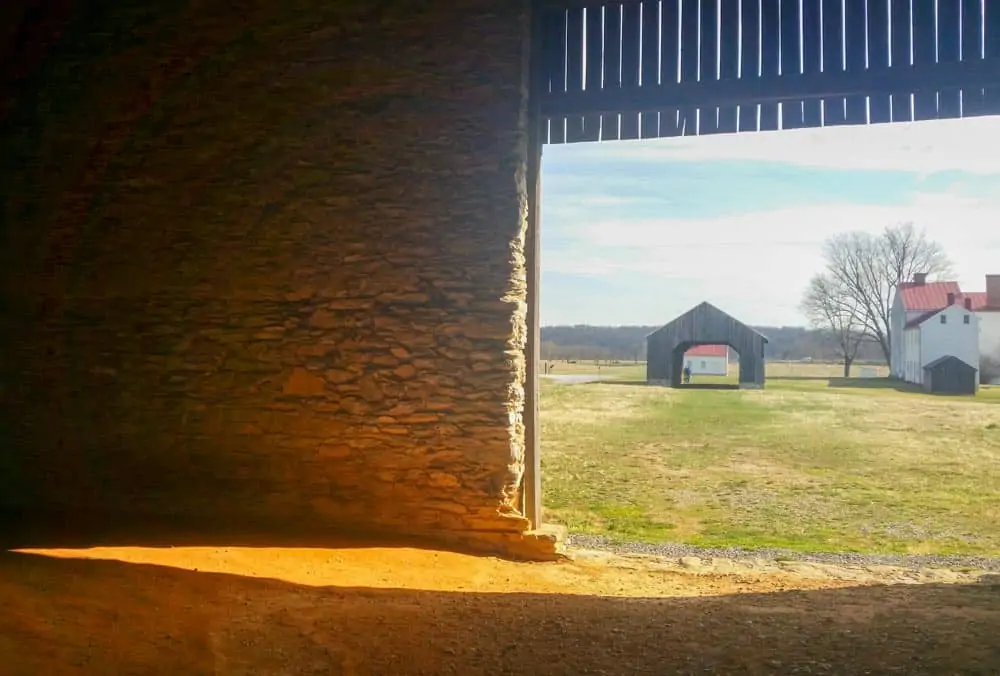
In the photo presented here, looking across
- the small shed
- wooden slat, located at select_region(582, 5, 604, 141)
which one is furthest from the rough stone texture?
the small shed

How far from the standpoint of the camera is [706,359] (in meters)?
10.2

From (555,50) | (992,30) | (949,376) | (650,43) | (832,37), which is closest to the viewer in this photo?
(992,30)

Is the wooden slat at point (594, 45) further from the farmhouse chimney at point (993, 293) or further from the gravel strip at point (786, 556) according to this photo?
the farmhouse chimney at point (993, 293)

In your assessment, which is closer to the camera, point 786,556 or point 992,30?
point 992,30

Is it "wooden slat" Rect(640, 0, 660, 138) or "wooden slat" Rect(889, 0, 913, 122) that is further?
"wooden slat" Rect(640, 0, 660, 138)

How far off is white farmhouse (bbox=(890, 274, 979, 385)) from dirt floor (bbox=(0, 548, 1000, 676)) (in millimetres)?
2426

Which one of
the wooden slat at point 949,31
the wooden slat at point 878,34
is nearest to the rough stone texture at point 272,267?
the wooden slat at point 878,34

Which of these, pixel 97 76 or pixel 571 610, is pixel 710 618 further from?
pixel 97 76

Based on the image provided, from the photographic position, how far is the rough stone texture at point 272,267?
5.86 m

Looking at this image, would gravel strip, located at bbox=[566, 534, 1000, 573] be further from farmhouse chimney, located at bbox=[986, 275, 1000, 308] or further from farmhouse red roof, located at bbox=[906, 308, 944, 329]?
farmhouse chimney, located at bbox=[986, 275, 1000, 308]

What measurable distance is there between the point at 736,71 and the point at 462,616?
14.6 feet

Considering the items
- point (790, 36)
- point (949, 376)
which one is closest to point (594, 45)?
point (790, 36)

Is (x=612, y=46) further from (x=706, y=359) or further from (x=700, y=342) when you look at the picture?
(x=706, y=359)

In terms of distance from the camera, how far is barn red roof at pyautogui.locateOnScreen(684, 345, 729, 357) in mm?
9867
